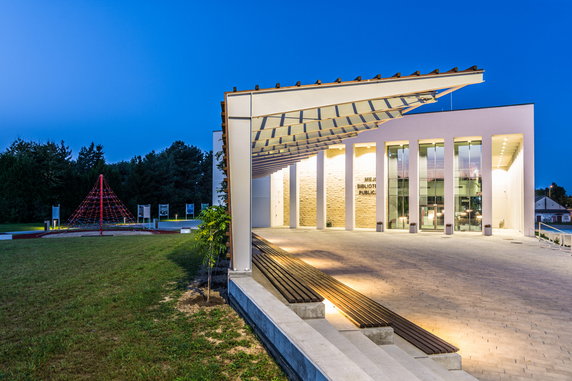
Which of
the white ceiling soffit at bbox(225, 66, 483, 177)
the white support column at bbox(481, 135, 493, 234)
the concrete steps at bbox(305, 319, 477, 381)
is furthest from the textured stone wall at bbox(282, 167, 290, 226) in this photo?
the concrete steps at bbox(305, 319, 477, 381)

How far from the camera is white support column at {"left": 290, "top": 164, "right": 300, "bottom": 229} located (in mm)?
28219

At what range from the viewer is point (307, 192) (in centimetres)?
2964

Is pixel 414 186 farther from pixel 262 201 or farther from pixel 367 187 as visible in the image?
pixel 262 201

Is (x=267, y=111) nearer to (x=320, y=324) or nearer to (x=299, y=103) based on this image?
(x=299, y=103)

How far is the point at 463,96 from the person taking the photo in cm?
17862

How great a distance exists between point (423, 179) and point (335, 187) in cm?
654

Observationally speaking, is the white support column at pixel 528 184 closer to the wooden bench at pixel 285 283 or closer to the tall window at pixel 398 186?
the tall window at pixel 398 186

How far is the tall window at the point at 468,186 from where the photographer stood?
24750 mm

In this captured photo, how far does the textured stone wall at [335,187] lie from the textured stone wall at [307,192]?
1.11 m

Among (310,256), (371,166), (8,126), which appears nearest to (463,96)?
(371,166)

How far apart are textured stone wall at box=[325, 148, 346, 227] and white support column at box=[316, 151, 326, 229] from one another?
152cm

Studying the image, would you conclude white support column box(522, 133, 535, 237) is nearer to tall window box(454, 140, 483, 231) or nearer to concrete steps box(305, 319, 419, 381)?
tall window box(454, 140, 483, 231)

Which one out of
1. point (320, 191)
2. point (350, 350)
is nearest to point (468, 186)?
point (320, 191)

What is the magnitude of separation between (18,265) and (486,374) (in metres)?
11.4
